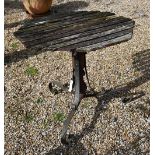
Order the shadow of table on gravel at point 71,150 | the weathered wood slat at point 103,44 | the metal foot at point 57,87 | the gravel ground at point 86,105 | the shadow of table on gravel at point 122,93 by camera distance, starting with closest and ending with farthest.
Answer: the weathered wood slat at point 103,44, the shadow of table on gravel at point 71,150, the gravel ground at point 86,105, the shadow of table on gravel at point 122,93, the metal foot at point 57,87

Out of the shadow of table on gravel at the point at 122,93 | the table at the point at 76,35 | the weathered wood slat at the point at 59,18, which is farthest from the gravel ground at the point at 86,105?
the weathered wood slat at the point at 59,18

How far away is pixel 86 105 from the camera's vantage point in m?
5.84

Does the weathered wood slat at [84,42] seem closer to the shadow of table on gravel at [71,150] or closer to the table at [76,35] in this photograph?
the table at [76,35]

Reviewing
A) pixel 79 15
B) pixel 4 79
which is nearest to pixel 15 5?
pixel 4 79

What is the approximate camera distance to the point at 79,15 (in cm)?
580

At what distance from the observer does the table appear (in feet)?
15.1

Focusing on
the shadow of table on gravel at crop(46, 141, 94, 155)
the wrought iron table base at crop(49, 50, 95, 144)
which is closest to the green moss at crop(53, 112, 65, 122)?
the wrought iron table base at crop(49, 50, 95, 144)

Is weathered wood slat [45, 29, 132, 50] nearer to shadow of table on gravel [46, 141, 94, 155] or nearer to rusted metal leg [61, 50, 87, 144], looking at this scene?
rusted metal leg [61, 50, 87, 144]

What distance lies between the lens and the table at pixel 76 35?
459 centimetres

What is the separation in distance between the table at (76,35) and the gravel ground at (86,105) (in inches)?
10.6

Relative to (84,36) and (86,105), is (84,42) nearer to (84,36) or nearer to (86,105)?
(84,36)

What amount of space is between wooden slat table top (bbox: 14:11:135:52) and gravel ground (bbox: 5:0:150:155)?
1.36 meters

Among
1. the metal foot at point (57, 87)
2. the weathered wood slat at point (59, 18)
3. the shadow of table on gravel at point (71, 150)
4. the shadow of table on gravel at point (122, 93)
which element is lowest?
the shadow of table on gravel at point (71, 150)

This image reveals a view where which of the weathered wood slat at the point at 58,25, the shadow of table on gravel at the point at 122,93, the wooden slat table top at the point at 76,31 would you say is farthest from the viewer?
the shadow of table on gravel at the point at 122,93
